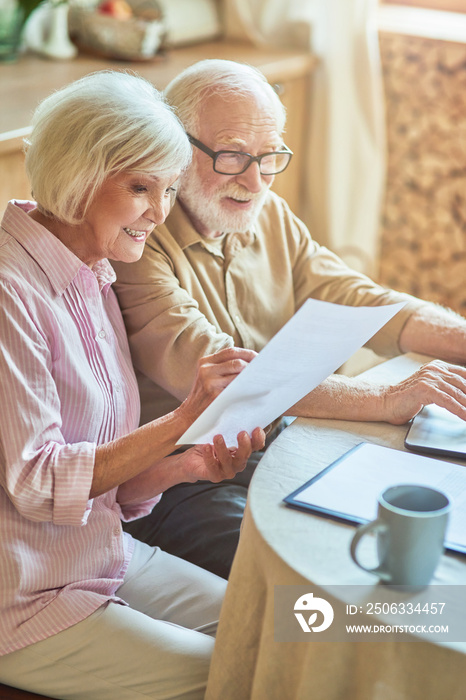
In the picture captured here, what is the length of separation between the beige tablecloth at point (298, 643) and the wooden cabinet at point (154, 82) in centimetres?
123

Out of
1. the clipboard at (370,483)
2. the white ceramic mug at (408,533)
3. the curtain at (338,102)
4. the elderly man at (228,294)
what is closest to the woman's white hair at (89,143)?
the elderly man at (228,294)

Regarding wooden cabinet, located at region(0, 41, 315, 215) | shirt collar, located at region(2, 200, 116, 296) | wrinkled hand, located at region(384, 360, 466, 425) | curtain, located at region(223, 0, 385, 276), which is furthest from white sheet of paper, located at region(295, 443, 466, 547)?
curtain, located at region(223, 0, 385, 276)

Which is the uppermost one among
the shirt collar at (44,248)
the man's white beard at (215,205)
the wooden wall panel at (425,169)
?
the shirt collar at (44,248)

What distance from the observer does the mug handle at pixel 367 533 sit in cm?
86

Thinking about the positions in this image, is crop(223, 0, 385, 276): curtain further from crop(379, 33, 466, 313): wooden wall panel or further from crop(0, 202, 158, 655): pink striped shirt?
crop(0, 202, 158, 655): pink striped shirt

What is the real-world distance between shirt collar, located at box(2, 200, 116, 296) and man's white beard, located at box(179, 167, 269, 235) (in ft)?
1.39

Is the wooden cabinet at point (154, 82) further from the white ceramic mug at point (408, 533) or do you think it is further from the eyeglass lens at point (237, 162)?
the white ceramic mug at point (408, 533)

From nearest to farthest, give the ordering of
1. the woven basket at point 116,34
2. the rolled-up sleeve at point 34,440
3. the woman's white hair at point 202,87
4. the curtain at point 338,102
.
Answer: the rolled-up sleeve at point 34,440 → the woman's white hair at point 202,87 → the woven basket at point 116,34 → the curtain at point 338,102

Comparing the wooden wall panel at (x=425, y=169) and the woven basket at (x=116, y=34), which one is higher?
the woven basket at (x=116, y=34)

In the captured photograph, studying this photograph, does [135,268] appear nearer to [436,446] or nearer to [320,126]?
[436,446]

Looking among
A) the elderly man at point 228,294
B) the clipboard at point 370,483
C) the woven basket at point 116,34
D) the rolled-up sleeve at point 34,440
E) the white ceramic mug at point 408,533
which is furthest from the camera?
the woven basket at point 116,34

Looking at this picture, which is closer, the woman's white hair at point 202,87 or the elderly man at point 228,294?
the elderly man at point 228,294

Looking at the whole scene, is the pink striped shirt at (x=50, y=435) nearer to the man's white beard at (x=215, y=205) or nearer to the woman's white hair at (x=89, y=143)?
the woman's white hair at (x=89, y=143)

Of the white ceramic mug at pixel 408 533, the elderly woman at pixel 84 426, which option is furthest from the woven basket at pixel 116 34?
the white ceramic mug at pixel 408 533
